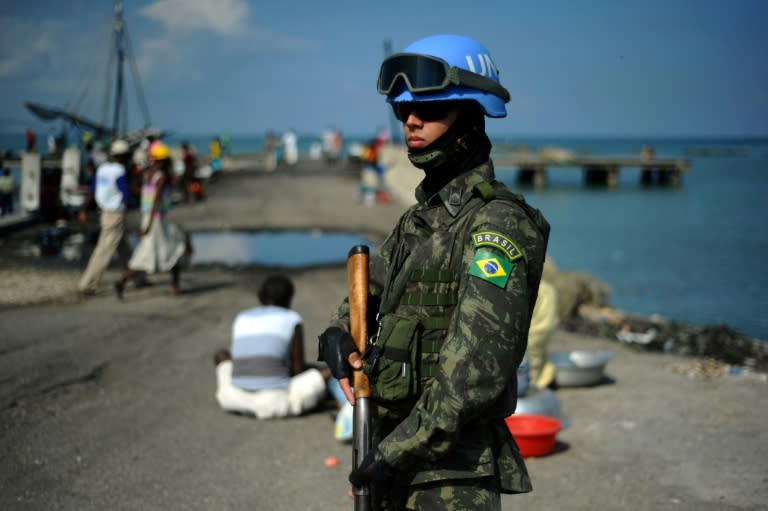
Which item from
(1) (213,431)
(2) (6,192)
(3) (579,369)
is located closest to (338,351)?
(1) (213,431)

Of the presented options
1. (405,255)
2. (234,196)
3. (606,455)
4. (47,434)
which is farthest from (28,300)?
(234,196)

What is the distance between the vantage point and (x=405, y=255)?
2.56 m

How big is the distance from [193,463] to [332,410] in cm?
148

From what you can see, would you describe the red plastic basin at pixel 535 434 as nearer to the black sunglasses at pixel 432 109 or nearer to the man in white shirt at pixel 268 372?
the man in white shirt at pixel 268 372

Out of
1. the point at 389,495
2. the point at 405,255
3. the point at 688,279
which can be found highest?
the point at 405,255

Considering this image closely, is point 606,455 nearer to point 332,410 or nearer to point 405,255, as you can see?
point 332,410

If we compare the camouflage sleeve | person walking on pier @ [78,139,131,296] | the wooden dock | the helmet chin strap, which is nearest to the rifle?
the camouflage sleeve

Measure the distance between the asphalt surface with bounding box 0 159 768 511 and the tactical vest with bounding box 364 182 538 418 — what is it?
2708 millimetres

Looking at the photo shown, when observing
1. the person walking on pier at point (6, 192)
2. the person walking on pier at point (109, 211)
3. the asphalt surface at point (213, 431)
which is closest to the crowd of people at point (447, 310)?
the asphalt surface at point (213, 431)

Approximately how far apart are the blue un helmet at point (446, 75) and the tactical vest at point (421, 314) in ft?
0.99

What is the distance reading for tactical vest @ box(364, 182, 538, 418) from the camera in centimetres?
240

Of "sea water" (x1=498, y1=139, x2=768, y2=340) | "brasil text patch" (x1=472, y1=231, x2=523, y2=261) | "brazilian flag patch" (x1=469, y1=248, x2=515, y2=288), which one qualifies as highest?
"brasil text patch" (x1=472, y1=231, x2=523, y2=261)

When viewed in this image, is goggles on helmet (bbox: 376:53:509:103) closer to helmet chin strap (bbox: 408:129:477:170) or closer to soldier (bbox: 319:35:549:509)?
soldier (bbox: 319:35:549:509)

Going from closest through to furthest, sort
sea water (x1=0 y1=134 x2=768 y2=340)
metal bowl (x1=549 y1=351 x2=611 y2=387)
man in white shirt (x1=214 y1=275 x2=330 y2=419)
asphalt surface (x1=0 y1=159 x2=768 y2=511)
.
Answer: asphalt surface (x1=0 y1=159 x2=768 y2=511) < man in white shirt (x1=214 y1=275 x2=330 y2=419) < metal bowl (x1=549 y1=351 x2=611 y2=387) < sea water (x1=0 y1=134 x2=768 y2=340)
